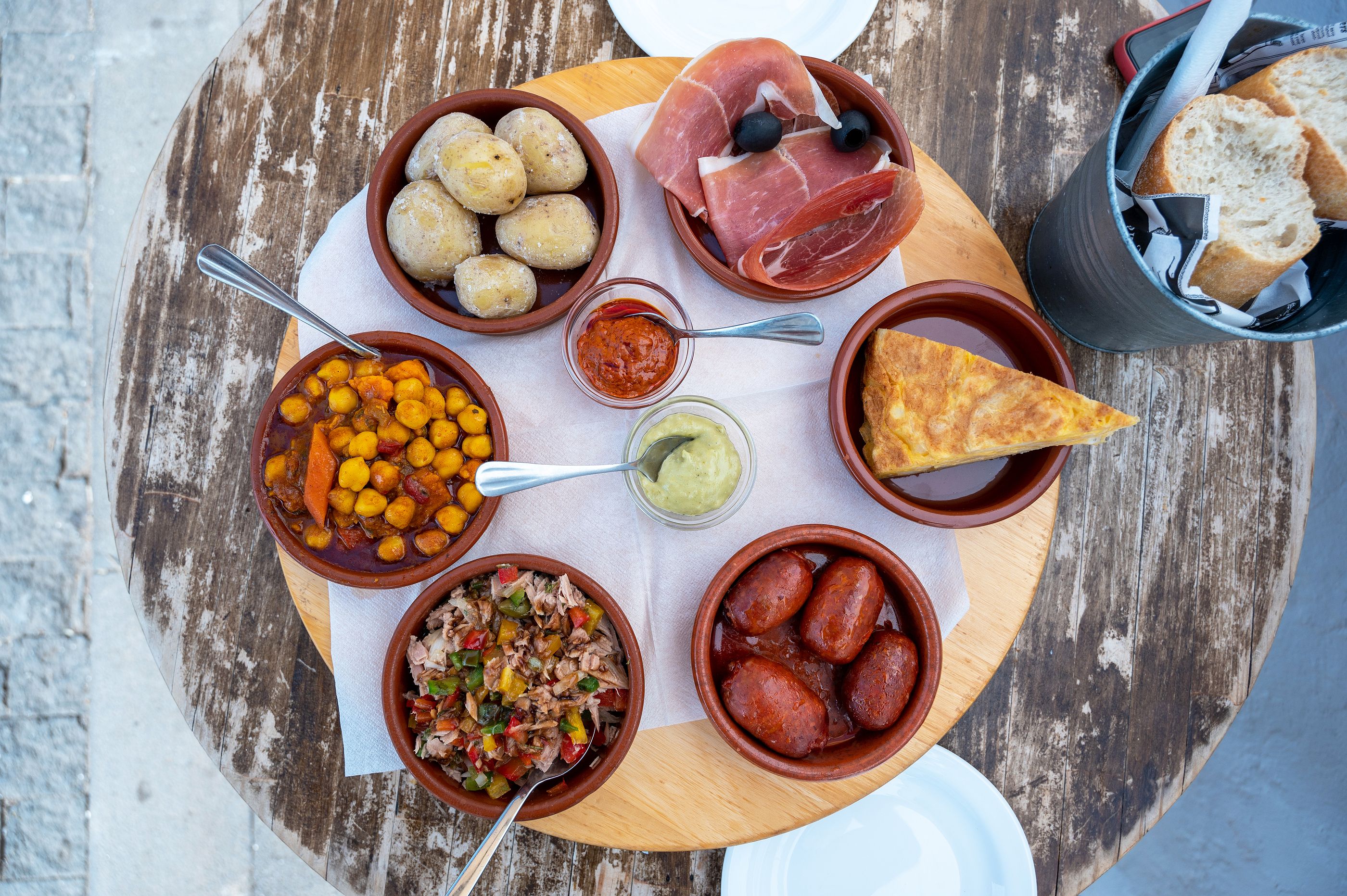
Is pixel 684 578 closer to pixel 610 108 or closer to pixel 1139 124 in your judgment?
pixel 610 108

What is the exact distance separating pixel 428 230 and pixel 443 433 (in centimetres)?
49

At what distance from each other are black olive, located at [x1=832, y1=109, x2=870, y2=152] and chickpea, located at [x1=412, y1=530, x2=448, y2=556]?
54.8 inches

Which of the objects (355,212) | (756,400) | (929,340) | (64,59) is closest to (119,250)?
(64,59)

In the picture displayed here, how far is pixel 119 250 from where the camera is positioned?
337 cm

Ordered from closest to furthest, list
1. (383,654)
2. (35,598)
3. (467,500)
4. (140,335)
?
1. (467,500)
2. (383,654)
3. (140,335)
4. (35,598)

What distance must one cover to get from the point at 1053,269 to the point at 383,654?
208 cm

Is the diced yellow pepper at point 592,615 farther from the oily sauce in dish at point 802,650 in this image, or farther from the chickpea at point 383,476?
the chickpea at point 383,476

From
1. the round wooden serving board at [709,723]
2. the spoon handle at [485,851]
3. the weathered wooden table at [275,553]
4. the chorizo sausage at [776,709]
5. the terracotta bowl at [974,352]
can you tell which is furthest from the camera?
the weathered wooden table at [275,553]

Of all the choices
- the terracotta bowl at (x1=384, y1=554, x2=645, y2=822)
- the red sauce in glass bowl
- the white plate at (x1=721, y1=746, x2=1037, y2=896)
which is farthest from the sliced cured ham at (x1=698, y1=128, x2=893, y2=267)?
the white plate at (x1=721, y1=746, x2=1037, y2=896)

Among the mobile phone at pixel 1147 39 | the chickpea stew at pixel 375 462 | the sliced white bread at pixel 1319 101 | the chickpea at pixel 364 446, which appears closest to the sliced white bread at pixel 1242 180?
the sliced white bread at pixel 1319 101

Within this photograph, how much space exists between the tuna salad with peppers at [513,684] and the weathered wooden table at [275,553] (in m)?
0.66

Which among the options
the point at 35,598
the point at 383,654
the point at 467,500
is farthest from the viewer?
the point at 35,598

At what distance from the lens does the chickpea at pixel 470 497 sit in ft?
5.80

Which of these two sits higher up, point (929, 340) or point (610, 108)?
point (610, 108)
